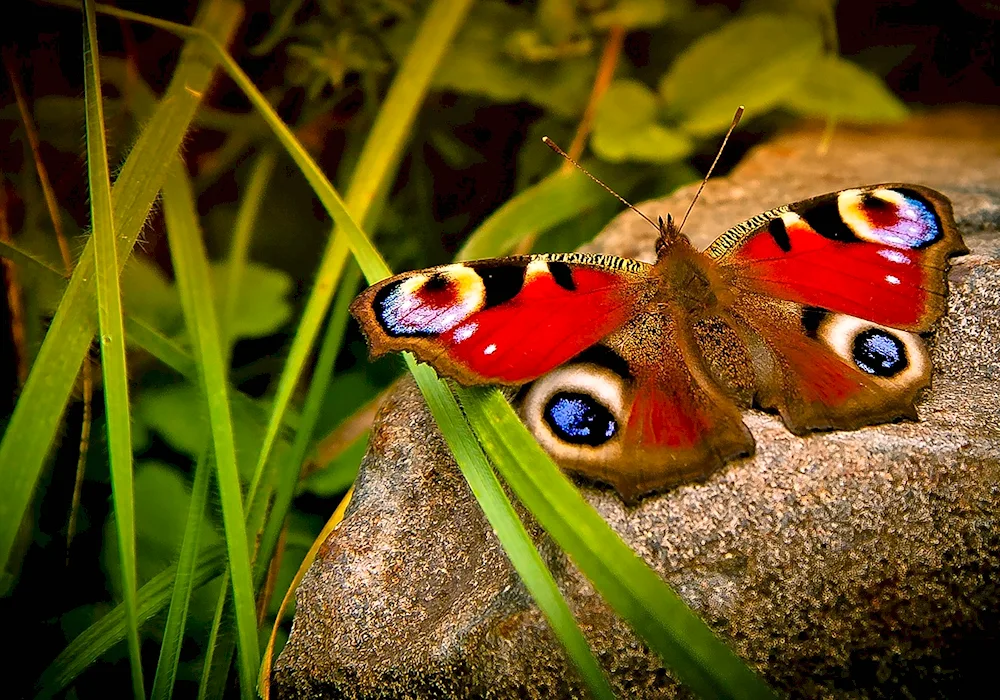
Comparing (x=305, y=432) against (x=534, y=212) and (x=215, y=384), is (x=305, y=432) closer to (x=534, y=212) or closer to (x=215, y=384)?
(x=215, y=384)

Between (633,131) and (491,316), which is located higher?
(491,316)

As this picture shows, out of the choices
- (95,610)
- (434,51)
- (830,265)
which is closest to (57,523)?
(95,610)

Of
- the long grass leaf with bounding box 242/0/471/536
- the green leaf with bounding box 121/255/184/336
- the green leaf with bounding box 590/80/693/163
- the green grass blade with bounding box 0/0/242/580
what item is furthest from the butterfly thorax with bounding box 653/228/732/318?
the green leaf with bounding box 121/255/184/336

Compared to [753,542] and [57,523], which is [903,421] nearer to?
[753,542]

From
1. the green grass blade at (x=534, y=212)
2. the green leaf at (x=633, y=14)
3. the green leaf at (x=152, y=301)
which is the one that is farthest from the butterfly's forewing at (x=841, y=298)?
the green leaf at (x=152, y=301)

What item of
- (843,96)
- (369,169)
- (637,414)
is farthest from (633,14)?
(637,414)

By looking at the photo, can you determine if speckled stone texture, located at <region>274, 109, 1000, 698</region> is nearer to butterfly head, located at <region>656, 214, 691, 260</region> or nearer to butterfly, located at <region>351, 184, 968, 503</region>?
butterfly, located at <region>351, 184, 968, 503</region>
